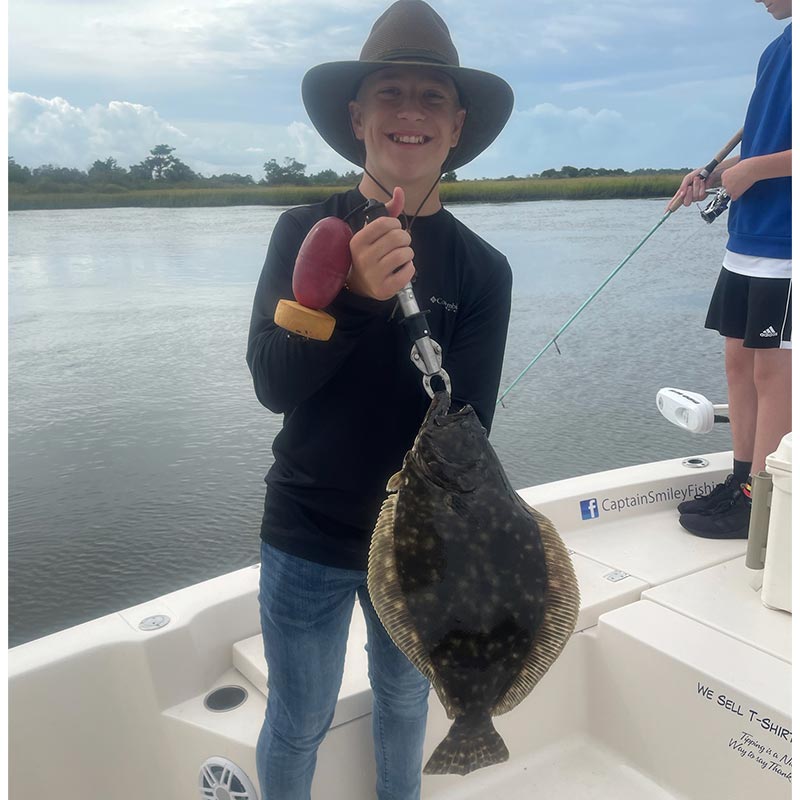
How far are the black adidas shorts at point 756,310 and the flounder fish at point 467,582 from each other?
1609 millimetres

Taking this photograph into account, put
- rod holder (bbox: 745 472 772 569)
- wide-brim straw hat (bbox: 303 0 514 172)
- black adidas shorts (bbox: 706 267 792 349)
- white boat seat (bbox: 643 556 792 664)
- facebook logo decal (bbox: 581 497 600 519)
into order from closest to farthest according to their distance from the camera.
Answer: wide-brim straw hat (bbox: 303 0 514 172) → white boat seat (bbox: 643 556 792 664) → rod holder (bbox: 745 472 772 569) → black adidas shorts (bbox: 706 267 792 349) → facebook logo decal (bbox: 581 497 600 519)

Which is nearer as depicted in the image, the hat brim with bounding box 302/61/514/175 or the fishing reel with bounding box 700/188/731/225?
the hat brim with bounding box 302/61/514/175

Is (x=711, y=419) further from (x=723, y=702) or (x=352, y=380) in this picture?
(x=352, y=380)

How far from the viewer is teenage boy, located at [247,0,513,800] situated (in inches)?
43.0

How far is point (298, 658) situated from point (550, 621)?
0.55 meters

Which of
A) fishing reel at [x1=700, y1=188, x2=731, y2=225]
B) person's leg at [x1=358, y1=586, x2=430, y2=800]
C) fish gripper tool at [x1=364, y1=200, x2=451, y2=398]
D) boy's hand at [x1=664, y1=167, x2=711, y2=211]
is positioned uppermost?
boy's hand at [x1=664, y1=167, x2=711, y2=211]

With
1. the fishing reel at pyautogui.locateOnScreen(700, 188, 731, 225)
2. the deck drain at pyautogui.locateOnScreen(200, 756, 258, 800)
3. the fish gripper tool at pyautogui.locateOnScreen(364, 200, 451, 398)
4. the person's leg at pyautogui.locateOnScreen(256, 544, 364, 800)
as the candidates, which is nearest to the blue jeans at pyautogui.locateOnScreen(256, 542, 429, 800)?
the person's leg at pyautogui.locateOnScreen(256, 544, 364, 800)

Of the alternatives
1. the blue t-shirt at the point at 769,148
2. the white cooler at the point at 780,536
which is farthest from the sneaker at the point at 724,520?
the blue t-shirt at the point at 769,148

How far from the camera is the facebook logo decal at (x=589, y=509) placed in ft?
8.37

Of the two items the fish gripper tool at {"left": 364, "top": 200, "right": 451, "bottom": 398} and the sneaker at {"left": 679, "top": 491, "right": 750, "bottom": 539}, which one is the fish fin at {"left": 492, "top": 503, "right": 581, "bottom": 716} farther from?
the sneaker at {"left": 679, "top": 491, "right": 750, "bottom": 539}

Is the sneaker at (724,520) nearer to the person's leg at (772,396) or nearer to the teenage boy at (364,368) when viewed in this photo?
the person's leg at (772,396)

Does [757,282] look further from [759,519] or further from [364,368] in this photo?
[364,368]

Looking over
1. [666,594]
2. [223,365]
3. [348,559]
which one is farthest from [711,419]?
[223,365]

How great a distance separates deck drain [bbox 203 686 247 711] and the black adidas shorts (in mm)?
1783
